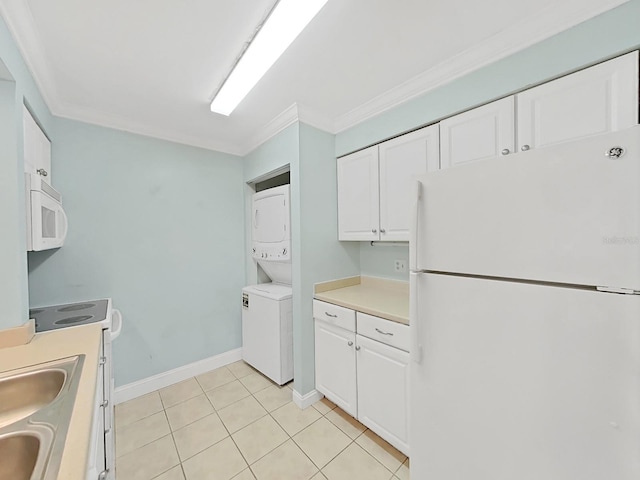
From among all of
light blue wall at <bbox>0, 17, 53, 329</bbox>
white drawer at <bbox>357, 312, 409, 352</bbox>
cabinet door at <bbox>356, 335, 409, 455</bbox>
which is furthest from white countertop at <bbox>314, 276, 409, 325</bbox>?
light blue wall at <bbox>0, 17, 53, 329</bbox>

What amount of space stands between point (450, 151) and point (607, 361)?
1.25 m

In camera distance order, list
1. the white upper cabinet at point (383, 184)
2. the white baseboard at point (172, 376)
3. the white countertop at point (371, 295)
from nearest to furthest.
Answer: the white countertop at point (371, 295)
the white upper cabinet at point (383, 184)
the white baseboard at point (172, 376)

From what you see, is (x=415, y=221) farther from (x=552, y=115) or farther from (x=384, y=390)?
(x=384, y=390)

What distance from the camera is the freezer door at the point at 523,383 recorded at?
28.8 inches

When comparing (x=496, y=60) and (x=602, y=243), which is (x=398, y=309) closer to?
(x=602, y=243)

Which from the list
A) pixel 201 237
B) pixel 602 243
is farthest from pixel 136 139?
pixel 602 243

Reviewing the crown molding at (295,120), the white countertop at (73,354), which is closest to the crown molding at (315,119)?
the crown molding at (295,120)

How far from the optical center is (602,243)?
2.46 feet

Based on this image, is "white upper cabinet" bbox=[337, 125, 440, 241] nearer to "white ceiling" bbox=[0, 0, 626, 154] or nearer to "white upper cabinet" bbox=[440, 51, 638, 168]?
"white upper cabinet" bbox=[440, 51, 638, 168]

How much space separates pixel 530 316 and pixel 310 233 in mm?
1519

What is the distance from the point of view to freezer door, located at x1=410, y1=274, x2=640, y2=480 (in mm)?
730

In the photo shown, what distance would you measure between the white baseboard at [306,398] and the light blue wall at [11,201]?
5.80 ft

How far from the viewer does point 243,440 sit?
172cm

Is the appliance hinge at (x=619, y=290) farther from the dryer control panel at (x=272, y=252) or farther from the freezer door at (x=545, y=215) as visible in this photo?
the dryer control panel at (x=272, y=252)
